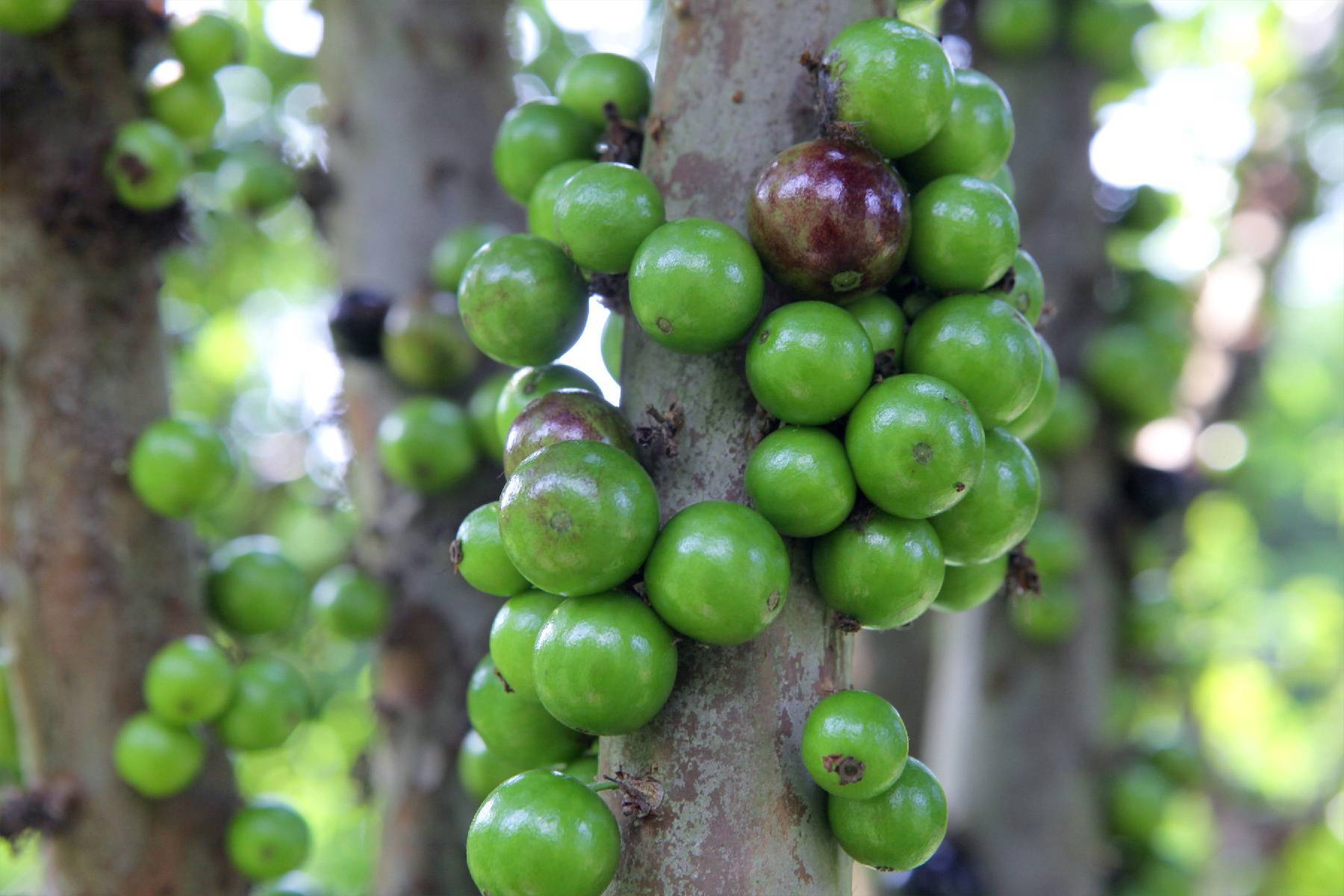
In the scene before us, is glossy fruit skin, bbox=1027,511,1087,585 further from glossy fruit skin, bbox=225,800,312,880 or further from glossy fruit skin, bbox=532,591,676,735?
glossy fruit skin, bbox=225,800,312,880

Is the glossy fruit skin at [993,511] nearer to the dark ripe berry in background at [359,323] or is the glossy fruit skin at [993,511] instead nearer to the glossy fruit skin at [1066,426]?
the glossy fruit skin at [1066,426]

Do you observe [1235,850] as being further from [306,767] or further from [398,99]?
[398,99]

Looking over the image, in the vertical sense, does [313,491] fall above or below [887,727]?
below

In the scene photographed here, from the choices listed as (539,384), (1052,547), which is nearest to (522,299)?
(539,384)

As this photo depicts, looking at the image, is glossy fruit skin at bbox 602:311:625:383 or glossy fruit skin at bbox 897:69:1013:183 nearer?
glossy fruit skin at bbox 897:69:1013:183

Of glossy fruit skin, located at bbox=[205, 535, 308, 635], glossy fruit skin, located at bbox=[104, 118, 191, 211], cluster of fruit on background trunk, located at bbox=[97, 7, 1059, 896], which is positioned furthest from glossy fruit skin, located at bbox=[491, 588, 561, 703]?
glossy fruit skin, located at bbox=[104, 118, 191, 211]

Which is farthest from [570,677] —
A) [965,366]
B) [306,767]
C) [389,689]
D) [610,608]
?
[306,767]
